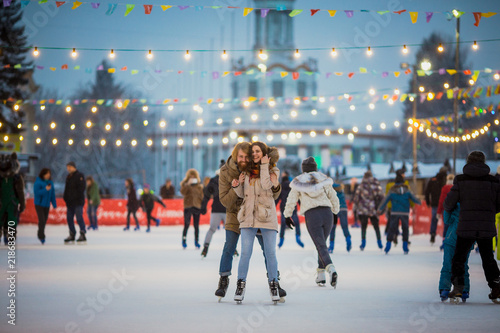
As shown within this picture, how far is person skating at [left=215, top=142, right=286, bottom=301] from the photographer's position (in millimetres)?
9680

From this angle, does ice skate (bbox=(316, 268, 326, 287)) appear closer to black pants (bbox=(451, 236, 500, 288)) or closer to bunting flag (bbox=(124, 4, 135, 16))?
black pants (bbox=(451, 236, 500, 288))

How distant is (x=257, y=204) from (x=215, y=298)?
3.99 ft

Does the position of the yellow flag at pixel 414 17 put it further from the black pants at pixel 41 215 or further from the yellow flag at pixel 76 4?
the black pants at pixel 41 215

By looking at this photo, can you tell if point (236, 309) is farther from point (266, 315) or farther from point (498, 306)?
point (498, 306)

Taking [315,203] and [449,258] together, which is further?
[315,203]

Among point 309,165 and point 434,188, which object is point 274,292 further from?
point 434,188

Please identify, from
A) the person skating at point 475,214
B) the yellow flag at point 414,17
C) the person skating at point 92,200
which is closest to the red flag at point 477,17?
the yellow flag at point 414,17

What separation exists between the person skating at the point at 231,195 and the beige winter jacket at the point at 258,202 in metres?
0.12

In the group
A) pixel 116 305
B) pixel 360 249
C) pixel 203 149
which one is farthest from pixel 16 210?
pixel 203 149

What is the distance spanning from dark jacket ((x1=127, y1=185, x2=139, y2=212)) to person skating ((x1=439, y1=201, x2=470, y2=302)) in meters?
20.6

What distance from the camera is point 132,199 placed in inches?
1185

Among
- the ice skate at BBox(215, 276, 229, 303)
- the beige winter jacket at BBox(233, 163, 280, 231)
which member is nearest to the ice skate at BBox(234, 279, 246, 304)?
the ice skate at BBox(215, 276, 229, 303)

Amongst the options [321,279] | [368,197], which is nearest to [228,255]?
[321,279]

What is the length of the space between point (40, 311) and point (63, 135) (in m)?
77.7
